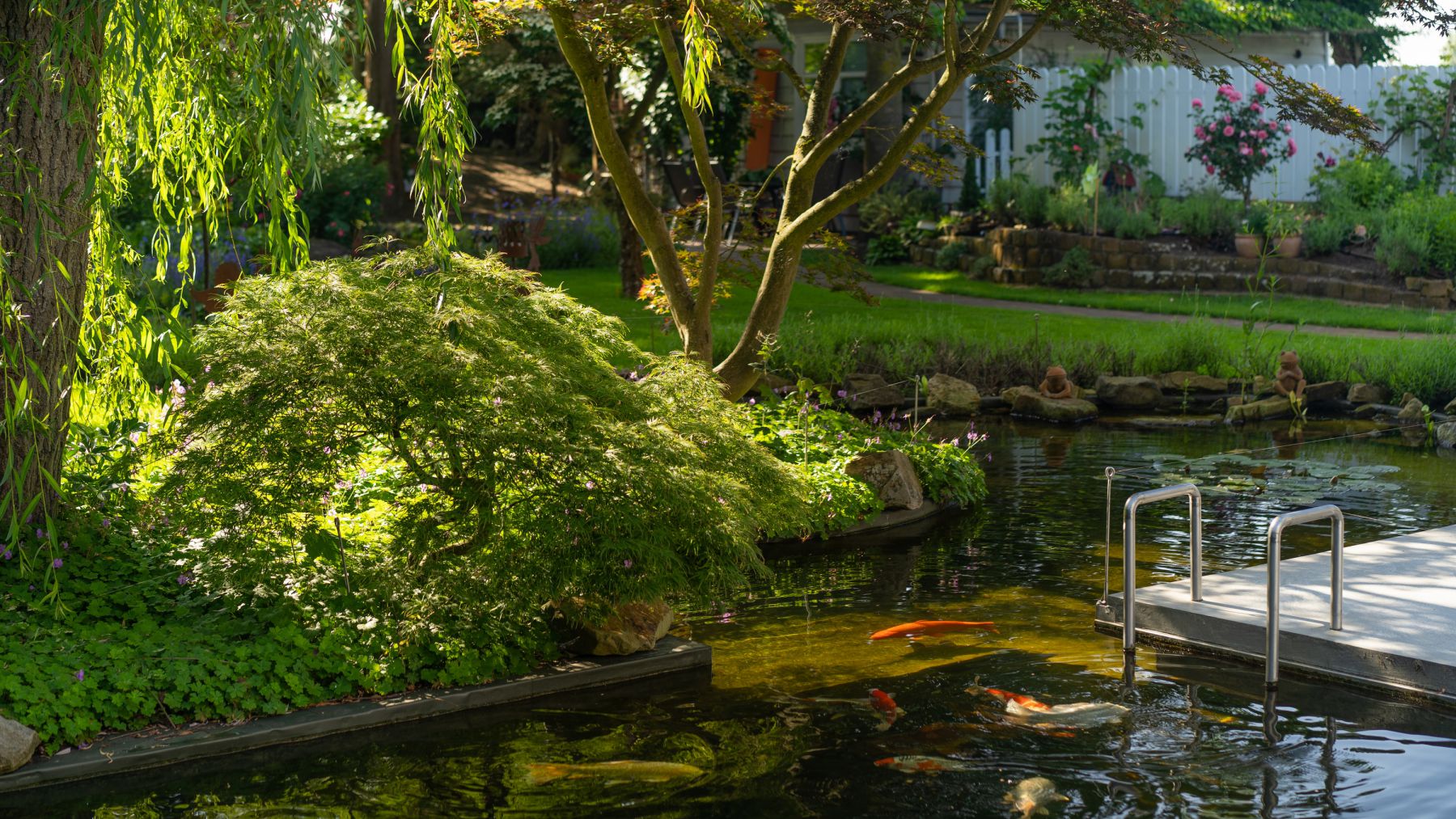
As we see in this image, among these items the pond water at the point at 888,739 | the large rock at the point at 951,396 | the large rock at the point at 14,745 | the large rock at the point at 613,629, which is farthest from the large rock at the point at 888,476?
the large rock at the point at 14,745

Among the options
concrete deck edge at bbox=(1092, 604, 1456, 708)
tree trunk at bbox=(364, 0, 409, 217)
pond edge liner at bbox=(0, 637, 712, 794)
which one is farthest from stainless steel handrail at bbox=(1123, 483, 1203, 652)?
tree trunk at bbox=(364, 0, 409, 217)

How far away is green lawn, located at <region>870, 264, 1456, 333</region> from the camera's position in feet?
51.5

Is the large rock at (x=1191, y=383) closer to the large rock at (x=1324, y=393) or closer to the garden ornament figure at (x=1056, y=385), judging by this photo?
the large rock at (x=1324, y=393)

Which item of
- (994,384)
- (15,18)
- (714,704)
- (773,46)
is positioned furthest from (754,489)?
(773,46)

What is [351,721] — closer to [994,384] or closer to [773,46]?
[994,384]

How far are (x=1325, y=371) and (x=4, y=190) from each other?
453 inches

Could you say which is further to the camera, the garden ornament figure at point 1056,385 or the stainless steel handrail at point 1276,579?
the garden ornament figure at point 1056,385

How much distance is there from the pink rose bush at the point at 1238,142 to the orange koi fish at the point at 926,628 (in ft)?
46.8

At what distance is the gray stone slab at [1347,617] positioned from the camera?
6160 mm

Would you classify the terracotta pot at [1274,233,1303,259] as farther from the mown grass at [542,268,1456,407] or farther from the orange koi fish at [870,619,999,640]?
the orange koi fish at [870,619,999,640]

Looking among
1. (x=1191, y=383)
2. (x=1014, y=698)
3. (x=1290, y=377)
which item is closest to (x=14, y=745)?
(x=1014, y=698)

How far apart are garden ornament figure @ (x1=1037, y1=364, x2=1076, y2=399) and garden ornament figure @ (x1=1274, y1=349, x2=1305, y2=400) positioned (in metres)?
1.82

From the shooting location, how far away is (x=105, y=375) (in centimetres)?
711

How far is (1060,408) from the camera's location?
13281 millimetres
